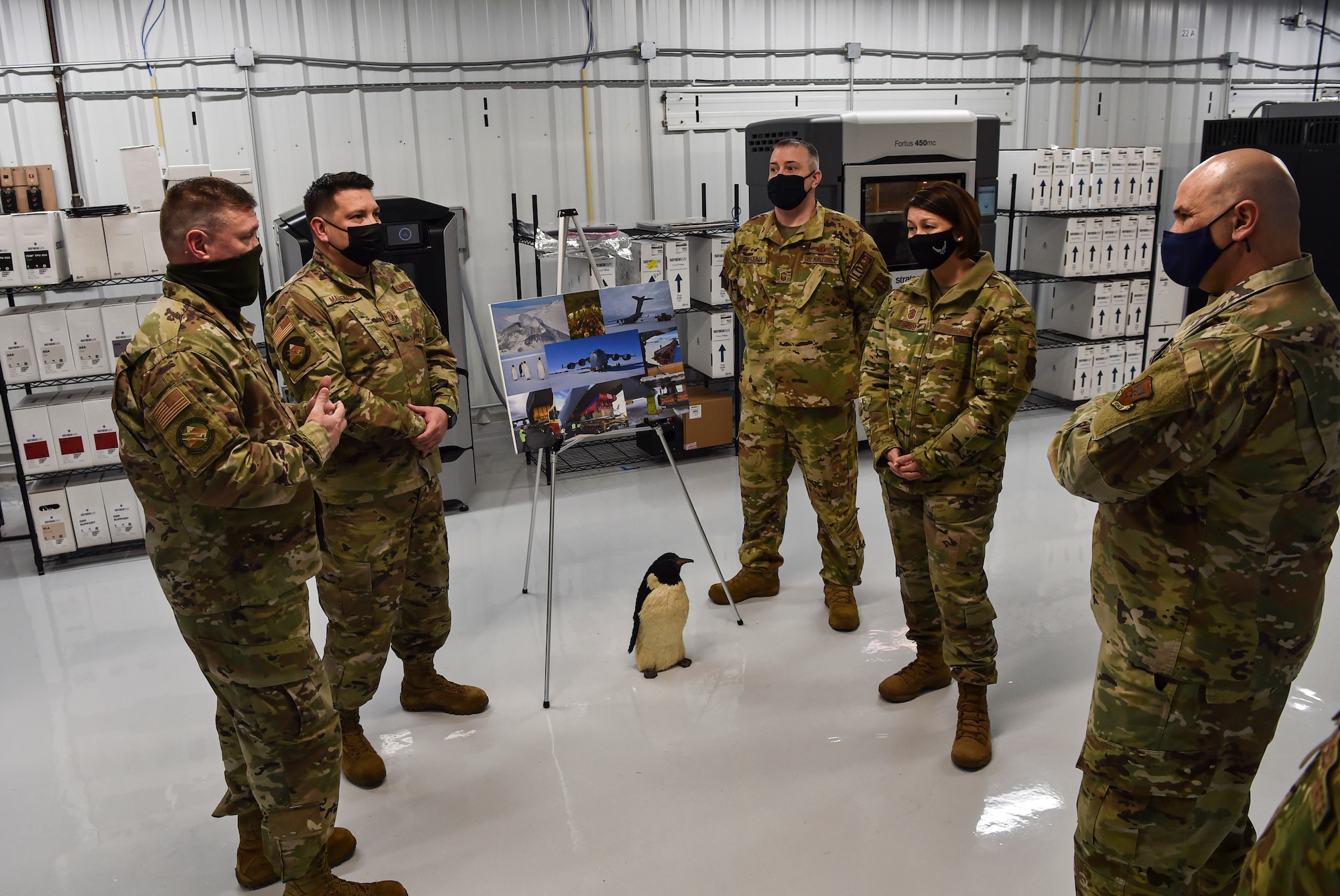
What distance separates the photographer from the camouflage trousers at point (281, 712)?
198 centimetres

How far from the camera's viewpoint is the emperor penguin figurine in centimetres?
327

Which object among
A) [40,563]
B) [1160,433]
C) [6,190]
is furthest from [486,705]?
[6,190]

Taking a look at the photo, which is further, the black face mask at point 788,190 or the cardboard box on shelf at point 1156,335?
the cardboard box on shelf at point 1156,335

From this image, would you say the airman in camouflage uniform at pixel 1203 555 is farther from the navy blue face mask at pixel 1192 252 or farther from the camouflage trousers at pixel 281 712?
the camouflage trousers at pixel 281 712

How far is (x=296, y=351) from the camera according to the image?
2543 mm

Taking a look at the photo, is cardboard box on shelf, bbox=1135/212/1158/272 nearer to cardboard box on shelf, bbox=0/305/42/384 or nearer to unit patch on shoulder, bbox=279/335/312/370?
unit patch on shoulder, bbox=279/335/312/370

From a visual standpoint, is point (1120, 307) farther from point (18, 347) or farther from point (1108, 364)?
point (18, 347)

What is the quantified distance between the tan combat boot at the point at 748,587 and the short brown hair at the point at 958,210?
1714mm

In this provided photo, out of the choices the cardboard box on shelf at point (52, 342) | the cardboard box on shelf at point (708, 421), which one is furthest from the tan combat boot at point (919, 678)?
the cardboard box on shelf at point (52, 342)

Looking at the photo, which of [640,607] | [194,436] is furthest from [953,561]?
[194,436]

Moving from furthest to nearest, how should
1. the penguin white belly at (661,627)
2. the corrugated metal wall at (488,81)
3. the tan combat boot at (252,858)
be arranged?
the corrugated metal wall at (488,81)
the penguin white belly at (661,627)
the tan combat boot at (252,858)

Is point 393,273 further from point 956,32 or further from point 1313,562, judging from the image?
point 956,32

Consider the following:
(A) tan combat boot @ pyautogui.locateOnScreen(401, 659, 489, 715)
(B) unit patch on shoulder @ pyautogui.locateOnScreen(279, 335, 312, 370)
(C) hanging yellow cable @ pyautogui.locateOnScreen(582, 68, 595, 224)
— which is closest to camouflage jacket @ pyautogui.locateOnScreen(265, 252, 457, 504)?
(B) unit patch on shoulder @ pyautogui.locateOnScreen(279, 335, 312, 370)

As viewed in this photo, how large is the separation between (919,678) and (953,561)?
24.6 inches
